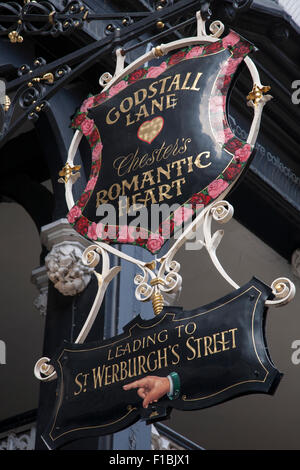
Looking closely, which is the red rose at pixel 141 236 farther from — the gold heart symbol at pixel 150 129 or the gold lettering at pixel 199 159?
the gold heart symbol at pixel 150 129

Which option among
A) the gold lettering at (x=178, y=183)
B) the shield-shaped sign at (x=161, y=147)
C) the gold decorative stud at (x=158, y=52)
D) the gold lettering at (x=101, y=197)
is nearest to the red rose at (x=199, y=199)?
the shield-shaped sign at (x=161, y=147)

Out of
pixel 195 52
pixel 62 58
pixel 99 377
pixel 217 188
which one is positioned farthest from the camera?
pixel 62 58

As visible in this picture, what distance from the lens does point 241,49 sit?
17.6 ft

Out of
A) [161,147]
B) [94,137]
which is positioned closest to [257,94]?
[161,147]

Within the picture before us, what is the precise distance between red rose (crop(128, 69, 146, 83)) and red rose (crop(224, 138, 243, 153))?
86cm

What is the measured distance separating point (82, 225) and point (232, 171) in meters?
0.94

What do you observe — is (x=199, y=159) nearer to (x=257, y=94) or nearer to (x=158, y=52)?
(x=257, y=94)

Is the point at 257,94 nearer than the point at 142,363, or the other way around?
the point at 142,363

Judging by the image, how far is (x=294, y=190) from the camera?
30.3 feet

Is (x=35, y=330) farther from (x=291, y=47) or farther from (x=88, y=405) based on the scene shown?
(x=88, y=405)

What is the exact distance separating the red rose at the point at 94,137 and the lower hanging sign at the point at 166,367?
1.26 metres

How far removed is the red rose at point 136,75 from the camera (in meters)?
5.70

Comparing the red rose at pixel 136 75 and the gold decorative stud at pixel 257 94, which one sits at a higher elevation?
the red rose at pixel 136 75

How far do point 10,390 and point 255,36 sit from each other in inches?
216
